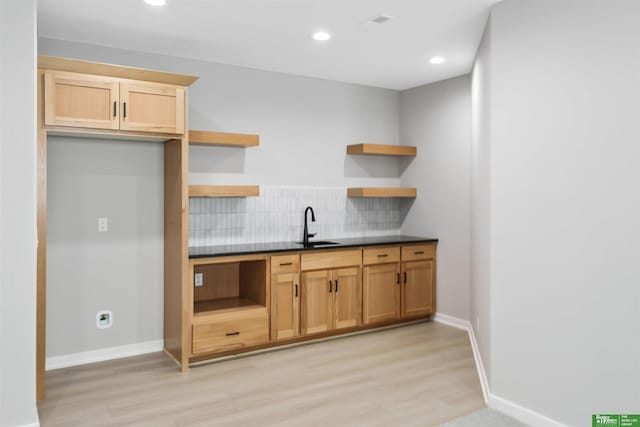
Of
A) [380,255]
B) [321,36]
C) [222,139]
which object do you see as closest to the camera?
[321,36]

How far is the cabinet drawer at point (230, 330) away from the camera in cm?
393

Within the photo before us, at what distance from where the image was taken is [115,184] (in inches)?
162

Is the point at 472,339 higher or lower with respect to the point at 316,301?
lower

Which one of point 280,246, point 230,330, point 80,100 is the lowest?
point 230,330

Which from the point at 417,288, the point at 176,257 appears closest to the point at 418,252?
the point at 417,288

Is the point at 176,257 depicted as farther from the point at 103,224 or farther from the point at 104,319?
the point at 104,319

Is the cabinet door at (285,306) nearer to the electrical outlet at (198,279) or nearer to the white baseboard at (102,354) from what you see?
the electrical outlet at (198,279)

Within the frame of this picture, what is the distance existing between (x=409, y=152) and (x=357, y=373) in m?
2.67

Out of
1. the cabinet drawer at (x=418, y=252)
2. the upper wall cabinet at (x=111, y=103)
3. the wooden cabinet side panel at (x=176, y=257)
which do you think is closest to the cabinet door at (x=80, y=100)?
the upper wall cabinet at (x=111, y=103)

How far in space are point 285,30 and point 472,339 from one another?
313cm

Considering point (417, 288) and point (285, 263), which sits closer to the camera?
point (285, 263)

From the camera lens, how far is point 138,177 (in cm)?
420

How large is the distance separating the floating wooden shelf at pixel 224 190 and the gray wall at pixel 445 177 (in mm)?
2008

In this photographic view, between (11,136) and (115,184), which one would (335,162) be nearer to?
(115,184)
